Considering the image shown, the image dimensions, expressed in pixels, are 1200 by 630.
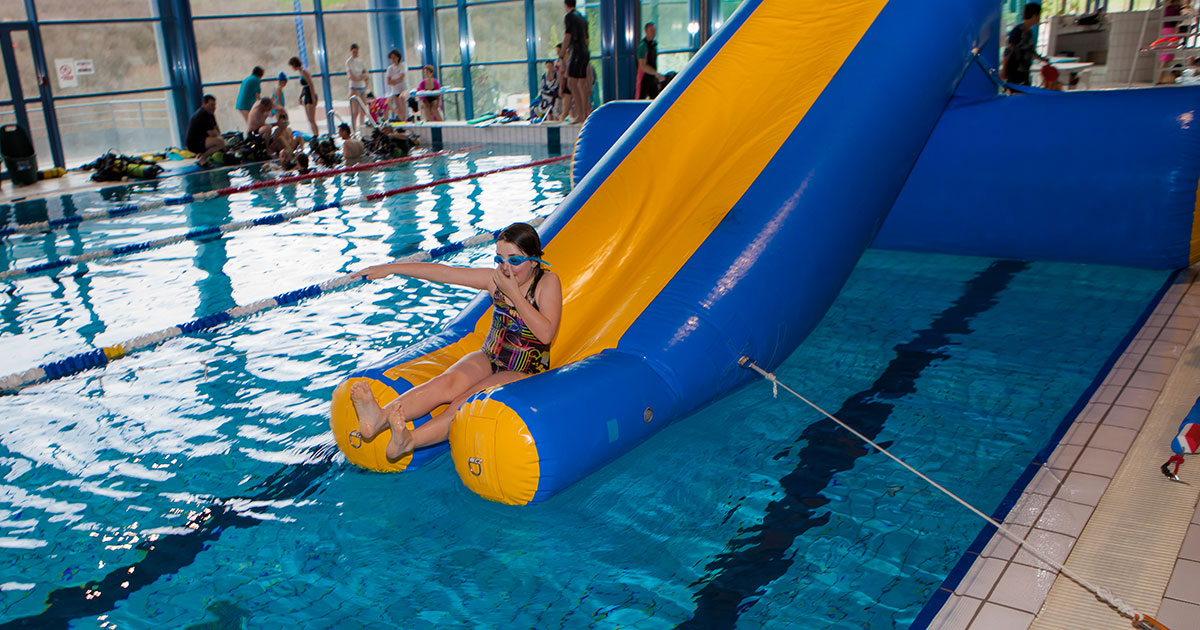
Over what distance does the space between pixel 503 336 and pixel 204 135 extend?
10704 mm

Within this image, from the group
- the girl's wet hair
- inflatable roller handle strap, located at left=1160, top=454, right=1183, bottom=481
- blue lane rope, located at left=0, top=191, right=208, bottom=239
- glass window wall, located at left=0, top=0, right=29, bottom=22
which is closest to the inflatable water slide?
the girl's wet hair

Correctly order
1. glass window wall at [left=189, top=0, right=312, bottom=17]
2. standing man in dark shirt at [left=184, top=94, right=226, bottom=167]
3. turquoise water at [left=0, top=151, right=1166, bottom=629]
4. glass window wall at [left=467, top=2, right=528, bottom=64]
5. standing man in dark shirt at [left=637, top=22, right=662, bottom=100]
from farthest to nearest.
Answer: glass window wall at [left=467, top=2, right=528, bottom=64], glass window wall at [left=189, top=0, right=312, bottom=17], standing man in dark shirt at [left=637, top=22, right=662, bottom=100], standing man in dark shirt at [left=184, top=94, right=226, bottom=167], turquoise water at [left=0, top=151, right=1166, bottom=629]

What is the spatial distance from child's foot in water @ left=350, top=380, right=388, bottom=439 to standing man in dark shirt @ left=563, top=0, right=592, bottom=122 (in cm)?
1036

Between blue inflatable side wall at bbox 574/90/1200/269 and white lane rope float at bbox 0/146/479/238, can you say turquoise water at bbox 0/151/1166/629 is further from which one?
white lane rope float at bbox 0/146/479/238

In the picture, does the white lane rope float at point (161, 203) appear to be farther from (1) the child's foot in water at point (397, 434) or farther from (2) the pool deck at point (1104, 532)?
(2) the pool deck at point (1104, 532)

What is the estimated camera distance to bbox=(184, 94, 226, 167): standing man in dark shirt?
12.1 metres

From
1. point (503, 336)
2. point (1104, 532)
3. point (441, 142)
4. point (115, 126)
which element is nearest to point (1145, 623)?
point (1104, 532)

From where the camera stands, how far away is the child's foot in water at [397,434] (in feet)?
8.93

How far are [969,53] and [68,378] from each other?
455 cm

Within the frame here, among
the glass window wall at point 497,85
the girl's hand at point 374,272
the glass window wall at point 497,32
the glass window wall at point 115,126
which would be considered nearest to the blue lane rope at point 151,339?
the girl's hand at point 374,272

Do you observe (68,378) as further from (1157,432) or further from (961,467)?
(1157,432)

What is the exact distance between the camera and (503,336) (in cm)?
311

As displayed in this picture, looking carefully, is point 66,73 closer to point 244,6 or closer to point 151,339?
point 151,339

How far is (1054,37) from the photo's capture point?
16.5 metres
